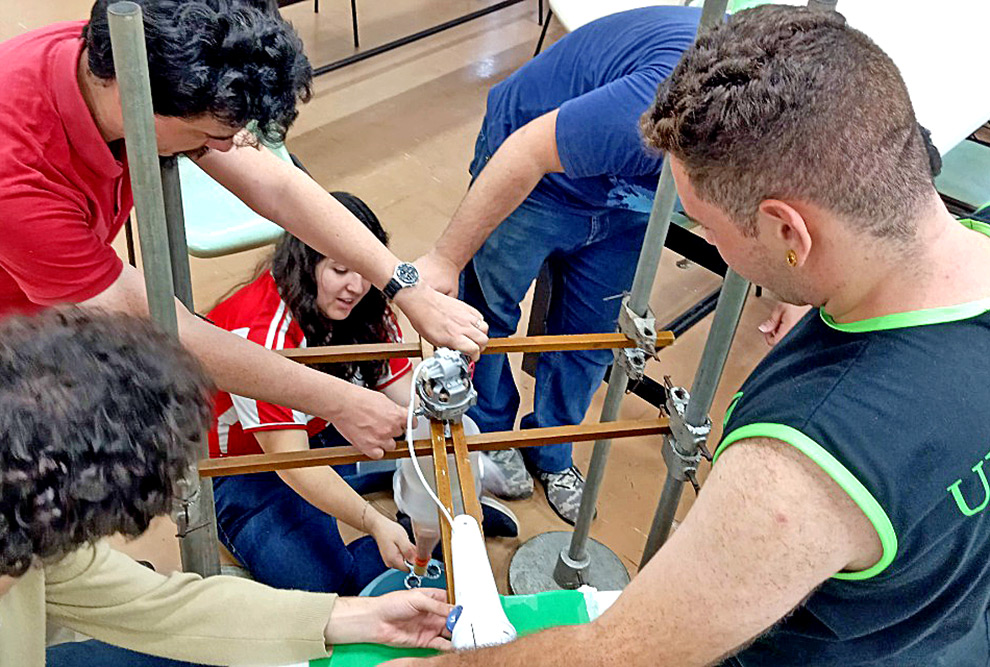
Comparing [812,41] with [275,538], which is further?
[275,538]

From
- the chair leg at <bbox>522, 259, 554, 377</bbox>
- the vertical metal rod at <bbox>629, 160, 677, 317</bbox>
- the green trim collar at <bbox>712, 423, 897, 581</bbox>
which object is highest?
the green trim collar at <bbox>712, 423, 897, 581</bbox>

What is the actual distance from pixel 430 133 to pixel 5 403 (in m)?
2.75

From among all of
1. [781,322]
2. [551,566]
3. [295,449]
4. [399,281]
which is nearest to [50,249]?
[399,281]

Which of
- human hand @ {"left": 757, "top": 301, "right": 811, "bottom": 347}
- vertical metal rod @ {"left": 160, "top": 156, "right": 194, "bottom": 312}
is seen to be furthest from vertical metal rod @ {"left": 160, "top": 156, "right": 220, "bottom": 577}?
human hand @ {"left": 757, "top": 301, "right": 811, "bottom": 347}

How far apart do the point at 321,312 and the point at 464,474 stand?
66cm

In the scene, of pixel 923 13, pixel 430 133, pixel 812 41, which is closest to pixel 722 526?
pixel 812 41

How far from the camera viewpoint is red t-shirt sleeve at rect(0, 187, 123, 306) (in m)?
0.95

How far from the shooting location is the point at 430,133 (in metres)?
3.19

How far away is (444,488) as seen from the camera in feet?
3.38

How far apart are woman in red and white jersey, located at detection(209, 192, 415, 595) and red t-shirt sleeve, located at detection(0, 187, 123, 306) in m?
0.51

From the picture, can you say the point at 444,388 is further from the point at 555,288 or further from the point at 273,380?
the point at 555,288

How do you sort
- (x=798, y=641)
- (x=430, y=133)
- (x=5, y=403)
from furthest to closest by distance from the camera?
(x=430, y=133)
(x=798, y=641)
(x=5, y=403)

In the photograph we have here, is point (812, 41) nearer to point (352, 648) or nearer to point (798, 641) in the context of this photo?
point (798, 641)

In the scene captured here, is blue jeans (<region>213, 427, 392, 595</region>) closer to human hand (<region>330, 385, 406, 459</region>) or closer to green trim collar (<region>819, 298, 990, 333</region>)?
human hand (<region>330, 385, 406, 459</region>)
